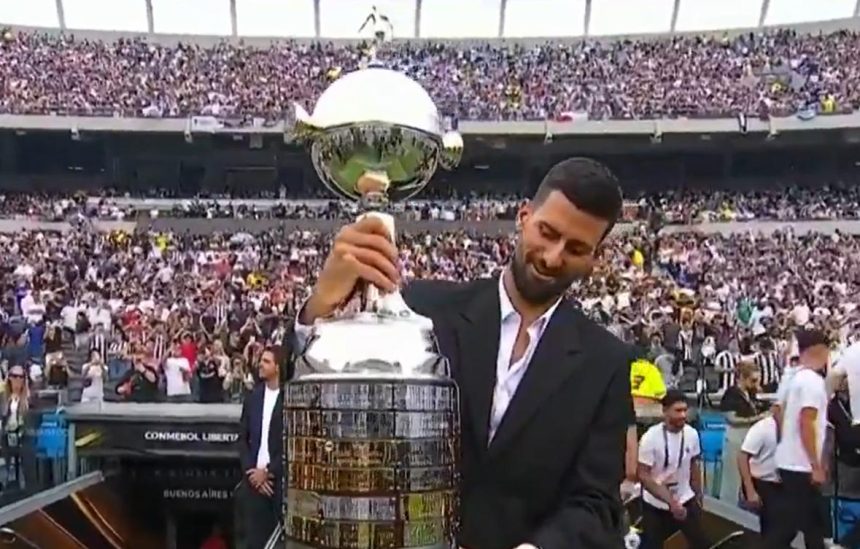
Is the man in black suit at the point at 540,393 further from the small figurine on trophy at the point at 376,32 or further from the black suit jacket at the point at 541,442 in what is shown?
the small figurine on trophy at the point at 376,32

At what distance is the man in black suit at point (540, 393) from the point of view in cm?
177

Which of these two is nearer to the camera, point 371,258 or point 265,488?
point 371,258

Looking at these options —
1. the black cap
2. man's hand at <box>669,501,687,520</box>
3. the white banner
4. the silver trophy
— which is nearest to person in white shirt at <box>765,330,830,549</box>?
the black cap

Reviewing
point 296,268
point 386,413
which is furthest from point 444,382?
point 296,268

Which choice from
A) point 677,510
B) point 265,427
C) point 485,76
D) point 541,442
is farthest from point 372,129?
point 485,76

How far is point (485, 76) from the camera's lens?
1470 inches

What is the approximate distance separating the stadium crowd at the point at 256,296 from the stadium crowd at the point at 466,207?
2.80 m

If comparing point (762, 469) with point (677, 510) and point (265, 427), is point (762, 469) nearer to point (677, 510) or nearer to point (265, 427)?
point (677, 510)

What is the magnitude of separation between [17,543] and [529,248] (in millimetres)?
4504

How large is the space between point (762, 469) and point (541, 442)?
14.8 ft

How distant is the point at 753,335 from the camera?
13.9 metres

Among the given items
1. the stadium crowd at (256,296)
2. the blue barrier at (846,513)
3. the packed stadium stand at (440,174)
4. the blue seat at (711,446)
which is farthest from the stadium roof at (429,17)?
the blue barrier at (846,513)

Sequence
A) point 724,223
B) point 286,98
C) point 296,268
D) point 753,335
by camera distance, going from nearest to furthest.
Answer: point 753,335
point 296,268
point 724,223
point 286,98

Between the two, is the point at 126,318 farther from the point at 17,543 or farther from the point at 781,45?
the point at 781,45
